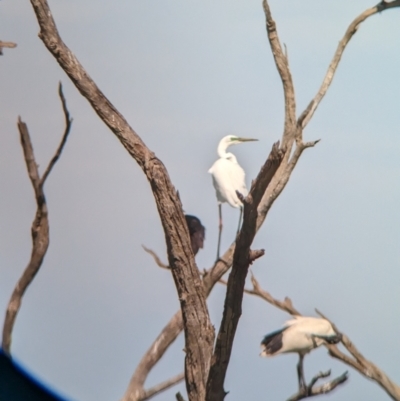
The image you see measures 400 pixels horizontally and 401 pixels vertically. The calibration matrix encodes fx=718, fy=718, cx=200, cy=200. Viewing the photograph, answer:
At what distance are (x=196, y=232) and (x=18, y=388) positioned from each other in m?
1.75

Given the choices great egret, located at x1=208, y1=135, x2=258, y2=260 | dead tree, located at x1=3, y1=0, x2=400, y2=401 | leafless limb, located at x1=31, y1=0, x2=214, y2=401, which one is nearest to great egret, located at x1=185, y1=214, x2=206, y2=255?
great egret, located at x1=208, y1=135, x2=258, y2=260

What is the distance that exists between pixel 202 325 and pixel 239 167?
6.48 feet

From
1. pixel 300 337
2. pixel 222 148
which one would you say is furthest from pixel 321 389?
pixel 222 148

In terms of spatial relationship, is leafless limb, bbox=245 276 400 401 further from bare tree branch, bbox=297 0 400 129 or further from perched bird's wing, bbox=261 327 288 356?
bare tree branch, bbox=297 0 400 129

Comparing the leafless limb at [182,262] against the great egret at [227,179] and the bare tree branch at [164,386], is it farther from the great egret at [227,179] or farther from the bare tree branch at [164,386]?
the great egret at [227,179]

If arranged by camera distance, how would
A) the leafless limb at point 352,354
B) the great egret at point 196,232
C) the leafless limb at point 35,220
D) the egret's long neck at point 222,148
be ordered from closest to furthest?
the leafless limb at point 352,354 < the leafless limb at point 35,220 < the great egret at point 196,232 < the egret's long neck at point 222,148

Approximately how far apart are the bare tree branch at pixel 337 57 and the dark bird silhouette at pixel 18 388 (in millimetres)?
1354

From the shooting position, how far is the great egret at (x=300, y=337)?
3.20 m

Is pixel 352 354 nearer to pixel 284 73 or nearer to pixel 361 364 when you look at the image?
pixel 361 364

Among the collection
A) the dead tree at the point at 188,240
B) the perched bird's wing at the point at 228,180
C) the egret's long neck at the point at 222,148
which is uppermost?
the egret's long neck at the point at 222,148

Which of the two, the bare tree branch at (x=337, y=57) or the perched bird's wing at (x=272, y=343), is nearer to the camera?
the bare tree branch at (x=337, y=57)

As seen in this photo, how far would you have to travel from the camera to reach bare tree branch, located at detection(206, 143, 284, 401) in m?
1.59

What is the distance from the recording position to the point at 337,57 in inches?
113

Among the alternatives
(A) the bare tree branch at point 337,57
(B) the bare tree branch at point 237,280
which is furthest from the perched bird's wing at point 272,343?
(B) the bare tree branch at point 237,280
